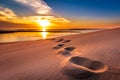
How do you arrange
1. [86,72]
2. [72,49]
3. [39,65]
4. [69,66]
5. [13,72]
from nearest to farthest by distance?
[86,72] → [69,66] → [13,72] → [39,65] → [72,49]

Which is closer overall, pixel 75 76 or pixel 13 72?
pixel 75 76

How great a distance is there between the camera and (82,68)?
322cm

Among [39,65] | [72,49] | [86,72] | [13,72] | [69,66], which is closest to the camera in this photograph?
[86,72]

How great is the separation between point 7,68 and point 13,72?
1.59 feet

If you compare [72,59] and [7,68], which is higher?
[72,59]

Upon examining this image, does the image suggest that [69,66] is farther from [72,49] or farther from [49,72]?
[72,49]

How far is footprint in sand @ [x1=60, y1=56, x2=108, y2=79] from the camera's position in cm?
313

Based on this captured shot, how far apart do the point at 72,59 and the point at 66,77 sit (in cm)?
67

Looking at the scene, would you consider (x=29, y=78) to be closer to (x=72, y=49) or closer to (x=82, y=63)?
(x=82, y=63)

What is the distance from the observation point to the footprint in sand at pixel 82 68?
3.13 metres

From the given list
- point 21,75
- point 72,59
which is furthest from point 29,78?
point 72,59

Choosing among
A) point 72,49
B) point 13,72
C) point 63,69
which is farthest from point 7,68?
point 72,49

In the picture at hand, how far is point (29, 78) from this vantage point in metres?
3.24

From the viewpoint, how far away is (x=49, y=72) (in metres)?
3.45
